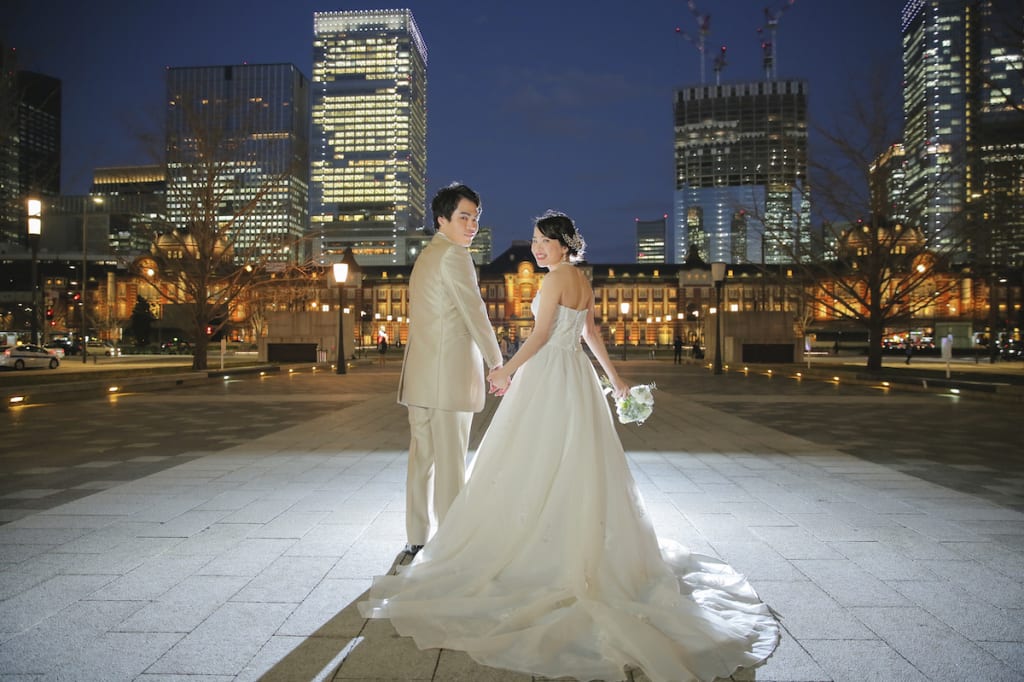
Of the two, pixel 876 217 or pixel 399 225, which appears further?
pixel 399 225

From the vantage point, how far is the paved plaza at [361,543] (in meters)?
2.99

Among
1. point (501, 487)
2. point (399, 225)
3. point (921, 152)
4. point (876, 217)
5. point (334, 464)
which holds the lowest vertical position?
point (334, 464)

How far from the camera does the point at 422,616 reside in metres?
3.27

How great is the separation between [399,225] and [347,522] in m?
161

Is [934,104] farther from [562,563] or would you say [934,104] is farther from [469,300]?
[562,563]

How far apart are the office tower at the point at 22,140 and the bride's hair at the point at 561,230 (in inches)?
677

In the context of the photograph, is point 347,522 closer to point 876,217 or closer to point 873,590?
point 873,590

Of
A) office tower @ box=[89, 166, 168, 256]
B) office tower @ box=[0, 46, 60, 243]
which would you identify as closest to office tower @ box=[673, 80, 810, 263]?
office tower @ box=[89, 166, 168, 256]

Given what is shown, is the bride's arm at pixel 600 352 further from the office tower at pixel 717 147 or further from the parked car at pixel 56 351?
the office tower at pixel 717 147

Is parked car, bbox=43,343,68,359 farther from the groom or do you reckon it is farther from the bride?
the bride

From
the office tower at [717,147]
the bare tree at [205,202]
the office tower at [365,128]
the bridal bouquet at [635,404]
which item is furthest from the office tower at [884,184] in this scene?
the office tower at [717,147]

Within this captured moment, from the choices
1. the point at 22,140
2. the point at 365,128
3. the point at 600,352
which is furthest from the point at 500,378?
the point at 365,128

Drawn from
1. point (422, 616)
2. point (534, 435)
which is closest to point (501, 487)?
point (534, 435)

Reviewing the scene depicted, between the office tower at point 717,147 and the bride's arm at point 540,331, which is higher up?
the office tower at point 717,147
